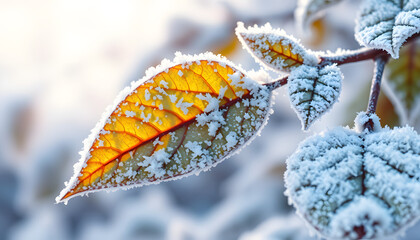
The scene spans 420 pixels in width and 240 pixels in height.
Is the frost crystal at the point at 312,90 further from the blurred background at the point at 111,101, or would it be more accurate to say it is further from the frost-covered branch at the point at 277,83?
the blurred background at the point at 111,101

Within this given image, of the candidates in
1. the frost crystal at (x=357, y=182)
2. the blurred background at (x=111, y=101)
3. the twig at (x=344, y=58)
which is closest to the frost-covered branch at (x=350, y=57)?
the twig at (x=344, y=58)

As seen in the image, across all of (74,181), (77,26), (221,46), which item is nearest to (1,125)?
(77,26)

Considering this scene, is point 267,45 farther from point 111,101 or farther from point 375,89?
point 111,101

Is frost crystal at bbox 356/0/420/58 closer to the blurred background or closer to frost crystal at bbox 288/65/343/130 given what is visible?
frost crystal at bbox 288/65/343/130

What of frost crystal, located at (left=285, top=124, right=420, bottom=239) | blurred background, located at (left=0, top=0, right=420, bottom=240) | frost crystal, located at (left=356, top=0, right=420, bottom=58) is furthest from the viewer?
blurred background, located at (left=0, top=0, right=420, bottom=240)

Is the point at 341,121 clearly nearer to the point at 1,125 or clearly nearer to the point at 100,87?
the point at 100,87

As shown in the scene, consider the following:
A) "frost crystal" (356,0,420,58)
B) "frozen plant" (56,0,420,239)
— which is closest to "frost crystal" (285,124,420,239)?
"frozen plant" (56,0,420,239)
